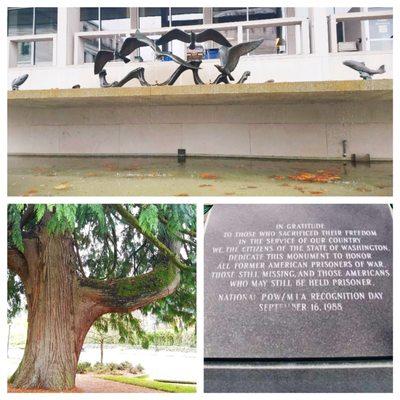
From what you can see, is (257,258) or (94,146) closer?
(257,258)

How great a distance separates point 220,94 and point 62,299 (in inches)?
128

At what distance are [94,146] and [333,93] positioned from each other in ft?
12.5

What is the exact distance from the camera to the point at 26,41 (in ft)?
26.8

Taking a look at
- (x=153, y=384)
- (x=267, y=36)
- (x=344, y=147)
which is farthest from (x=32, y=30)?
(x=153, y=384)

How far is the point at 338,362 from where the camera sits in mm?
4242

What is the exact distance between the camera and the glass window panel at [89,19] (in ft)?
30.3

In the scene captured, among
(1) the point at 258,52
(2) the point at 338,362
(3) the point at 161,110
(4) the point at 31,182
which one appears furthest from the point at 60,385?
(1) the point at 258,52

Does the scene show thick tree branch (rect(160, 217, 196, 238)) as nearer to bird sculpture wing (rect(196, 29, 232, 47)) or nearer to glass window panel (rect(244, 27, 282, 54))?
bird sculpture wing (rect(196, 29, 232, 47))

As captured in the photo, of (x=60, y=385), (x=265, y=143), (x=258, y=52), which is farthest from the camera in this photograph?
(x=258, y=52)

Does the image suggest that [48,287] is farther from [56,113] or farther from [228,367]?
[56,113]

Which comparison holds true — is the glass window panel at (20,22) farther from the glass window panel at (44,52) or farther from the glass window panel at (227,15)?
the glass window panel at (227,15)

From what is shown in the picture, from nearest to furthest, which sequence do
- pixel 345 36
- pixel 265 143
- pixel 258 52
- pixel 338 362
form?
pixel 338 362, pixel 265 143, pixel 345 36, pixel 258 52

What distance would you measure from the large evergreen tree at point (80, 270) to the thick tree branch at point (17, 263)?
0.01 metres

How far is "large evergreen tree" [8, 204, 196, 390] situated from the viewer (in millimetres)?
5004
